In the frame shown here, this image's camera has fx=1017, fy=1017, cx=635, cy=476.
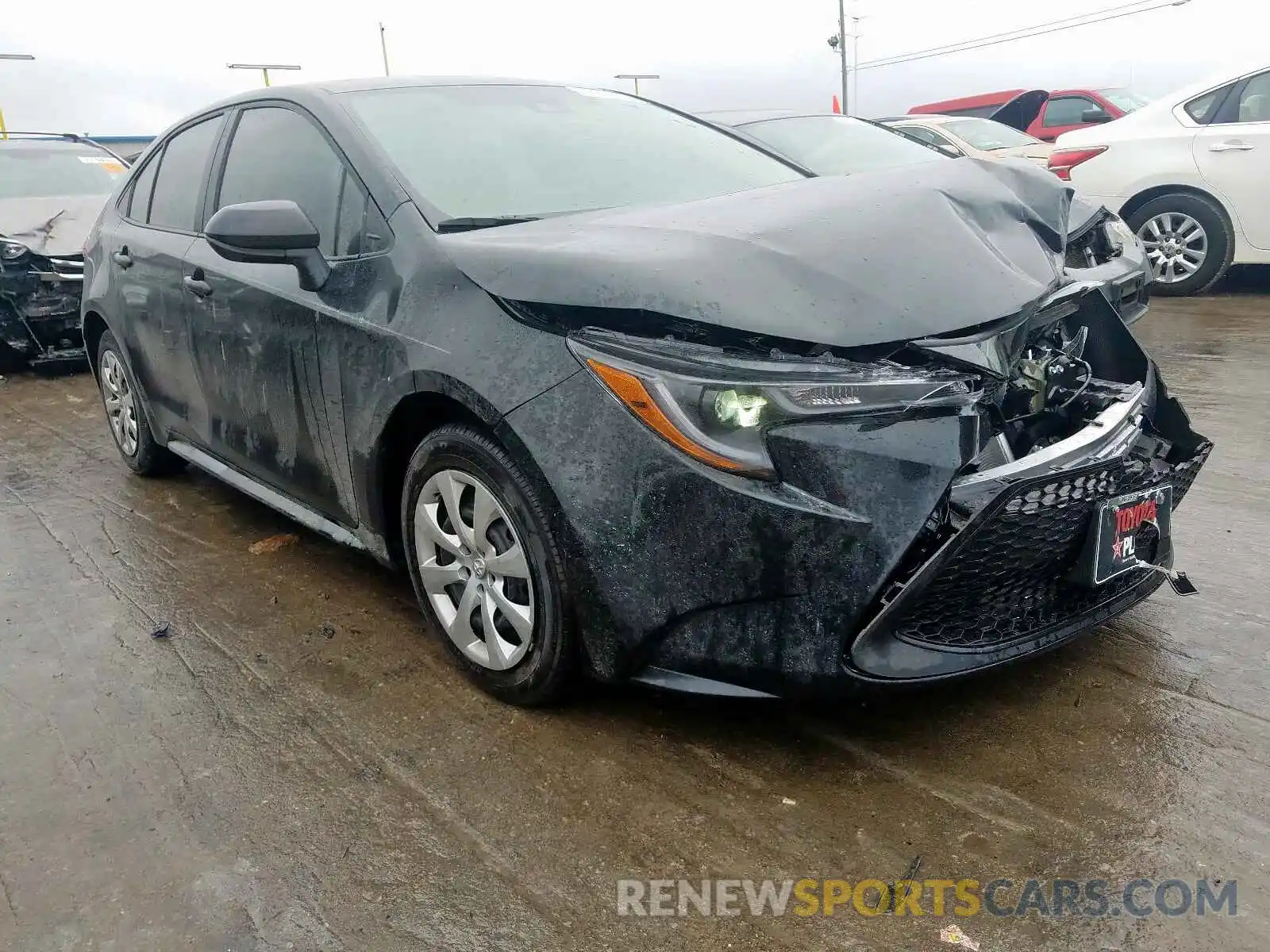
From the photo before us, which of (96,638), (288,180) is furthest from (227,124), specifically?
(96,638)

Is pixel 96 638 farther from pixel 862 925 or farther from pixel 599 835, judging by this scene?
pixel 862 925

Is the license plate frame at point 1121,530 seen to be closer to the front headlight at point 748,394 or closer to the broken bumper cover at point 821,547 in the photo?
the broken bumper cover at point 821,547

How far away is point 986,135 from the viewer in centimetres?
978

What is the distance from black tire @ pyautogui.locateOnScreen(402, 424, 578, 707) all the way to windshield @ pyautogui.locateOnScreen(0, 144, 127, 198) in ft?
20.9

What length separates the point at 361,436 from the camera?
2.71 meters

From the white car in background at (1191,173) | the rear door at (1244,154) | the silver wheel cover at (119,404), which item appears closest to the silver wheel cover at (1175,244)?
the white car in background at (1191,173)

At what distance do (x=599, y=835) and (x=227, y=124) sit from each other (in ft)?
9.19

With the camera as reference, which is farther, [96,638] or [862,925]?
[96,638]

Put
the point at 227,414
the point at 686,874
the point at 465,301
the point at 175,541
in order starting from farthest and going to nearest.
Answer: the point at 175,541, the point at 227,414, the point at 465,301, the point at 686,874

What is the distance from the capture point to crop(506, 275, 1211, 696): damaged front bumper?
76.5 inches

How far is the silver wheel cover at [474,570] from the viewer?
7.84 feet

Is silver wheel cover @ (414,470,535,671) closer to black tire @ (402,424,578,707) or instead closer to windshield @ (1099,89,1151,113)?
black tire @ (402,424,578,707)

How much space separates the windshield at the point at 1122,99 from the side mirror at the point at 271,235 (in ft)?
45.3

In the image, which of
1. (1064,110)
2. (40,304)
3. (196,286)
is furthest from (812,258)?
(1064,110)
